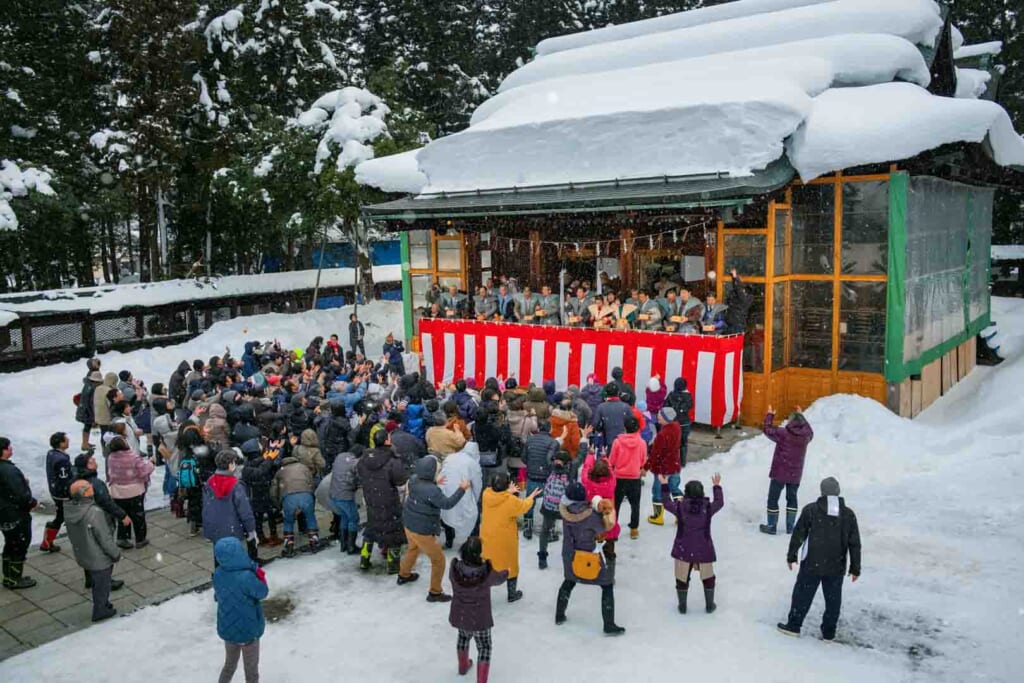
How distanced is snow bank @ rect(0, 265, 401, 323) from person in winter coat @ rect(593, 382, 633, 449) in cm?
1555

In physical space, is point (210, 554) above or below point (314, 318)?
below

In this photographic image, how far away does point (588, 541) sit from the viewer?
691 cm

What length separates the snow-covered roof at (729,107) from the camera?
504 inches

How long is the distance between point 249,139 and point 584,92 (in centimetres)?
1237

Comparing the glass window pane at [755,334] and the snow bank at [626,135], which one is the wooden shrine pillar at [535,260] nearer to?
the snow bank at [626,135]

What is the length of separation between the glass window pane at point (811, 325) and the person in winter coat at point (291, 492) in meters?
9.45

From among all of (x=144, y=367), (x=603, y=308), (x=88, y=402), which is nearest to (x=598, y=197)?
(x=603, y=308)

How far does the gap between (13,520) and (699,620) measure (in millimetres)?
→ 7154

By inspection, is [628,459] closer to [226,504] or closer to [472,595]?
[472,595]

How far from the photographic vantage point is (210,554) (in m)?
9.20

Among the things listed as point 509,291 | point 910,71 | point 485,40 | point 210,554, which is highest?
point 485,40

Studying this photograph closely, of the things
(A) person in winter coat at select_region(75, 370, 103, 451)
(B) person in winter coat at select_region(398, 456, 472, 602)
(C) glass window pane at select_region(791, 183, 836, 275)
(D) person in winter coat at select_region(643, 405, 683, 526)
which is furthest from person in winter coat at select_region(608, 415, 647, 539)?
(A) person in winter coat at select_region(75, 370, 103, 451)

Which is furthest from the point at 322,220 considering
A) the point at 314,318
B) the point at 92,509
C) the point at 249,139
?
the point at 92,509

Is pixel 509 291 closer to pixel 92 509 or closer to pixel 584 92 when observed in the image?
pixel 584 92
